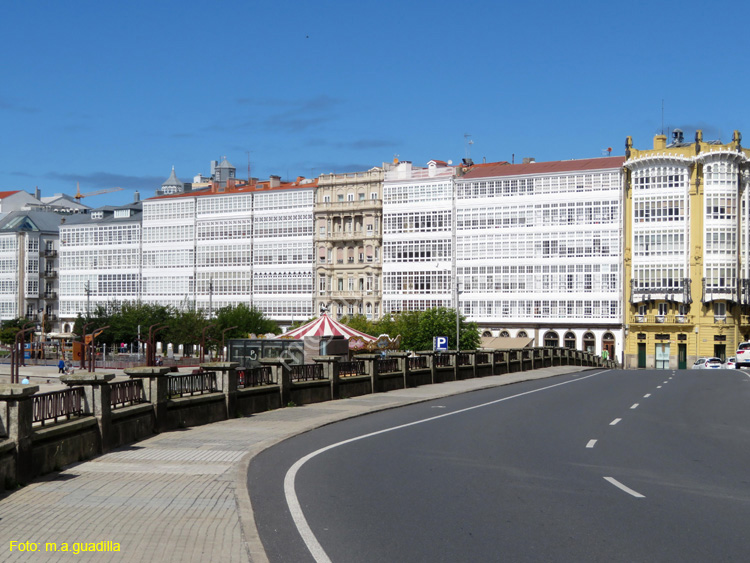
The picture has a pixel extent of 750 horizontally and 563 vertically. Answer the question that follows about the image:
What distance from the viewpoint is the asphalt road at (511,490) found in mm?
10469

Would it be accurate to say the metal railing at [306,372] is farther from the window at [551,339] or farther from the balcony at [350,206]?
the balcony at [350,206]

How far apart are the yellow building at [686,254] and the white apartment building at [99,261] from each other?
202ft

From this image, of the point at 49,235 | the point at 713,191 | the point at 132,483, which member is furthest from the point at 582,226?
the point at 132,483

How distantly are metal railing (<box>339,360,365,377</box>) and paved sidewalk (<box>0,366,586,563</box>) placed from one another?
1376 cm

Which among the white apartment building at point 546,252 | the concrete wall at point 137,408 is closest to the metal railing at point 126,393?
the concrete wall at point 137,408

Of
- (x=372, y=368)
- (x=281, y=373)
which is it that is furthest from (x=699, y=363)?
(x=281, y=373)

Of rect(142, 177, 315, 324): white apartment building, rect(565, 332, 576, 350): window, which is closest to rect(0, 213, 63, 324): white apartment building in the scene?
rect(142, 177, 315, 324): white apartment building

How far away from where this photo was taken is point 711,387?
42188 mm

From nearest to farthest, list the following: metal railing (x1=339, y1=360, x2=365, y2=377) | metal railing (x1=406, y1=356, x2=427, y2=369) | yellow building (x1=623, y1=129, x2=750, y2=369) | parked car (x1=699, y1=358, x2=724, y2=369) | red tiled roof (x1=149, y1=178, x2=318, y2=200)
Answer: metal railing (x1=339, y1=360, x2=365, y2=377)
metal railing (x1=406, y1=356, x2=427, y2=369)
parked car (x1=699, y1=358, x2=724, y2=369)
yellow building (x1=623, y1=129, x2=750, y2=369)
red tiled roof (x1=149, y1=178, x2=318, y2=200)

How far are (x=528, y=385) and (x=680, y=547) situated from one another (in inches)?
1389

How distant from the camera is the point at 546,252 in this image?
354 feet

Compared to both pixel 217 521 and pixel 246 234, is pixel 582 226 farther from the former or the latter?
pixel 217 521

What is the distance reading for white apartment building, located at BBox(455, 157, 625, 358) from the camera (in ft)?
346

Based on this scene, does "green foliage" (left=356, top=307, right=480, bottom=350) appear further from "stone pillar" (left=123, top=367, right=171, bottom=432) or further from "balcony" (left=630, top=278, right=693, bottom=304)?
"stone pillar" (left=123, top=367, right=171, bottom=432)
